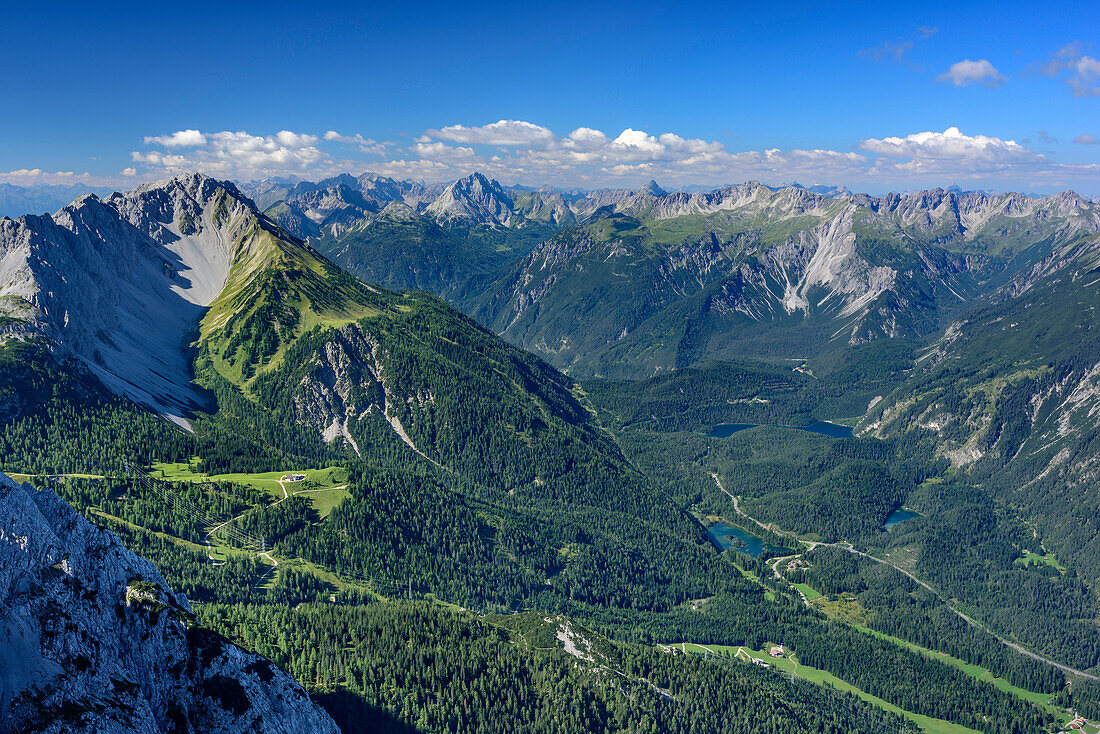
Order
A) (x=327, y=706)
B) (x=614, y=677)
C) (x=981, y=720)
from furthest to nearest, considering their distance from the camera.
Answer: (x=981, y=720) → (x=614, y=677) → (x=327, y=706)

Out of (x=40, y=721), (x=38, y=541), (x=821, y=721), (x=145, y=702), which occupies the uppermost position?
(x=38, y=541)

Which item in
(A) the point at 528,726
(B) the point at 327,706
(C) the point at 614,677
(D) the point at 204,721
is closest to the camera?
(D) the point at 204,721

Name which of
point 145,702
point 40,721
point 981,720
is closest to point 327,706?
point 145,702

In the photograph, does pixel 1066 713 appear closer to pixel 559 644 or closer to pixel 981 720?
pixel 981 720

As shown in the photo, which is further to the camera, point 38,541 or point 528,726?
point 528,726

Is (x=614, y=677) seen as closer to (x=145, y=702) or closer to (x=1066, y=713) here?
(x=145, y=702)

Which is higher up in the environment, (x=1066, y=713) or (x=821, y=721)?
(x=821, y=721)
